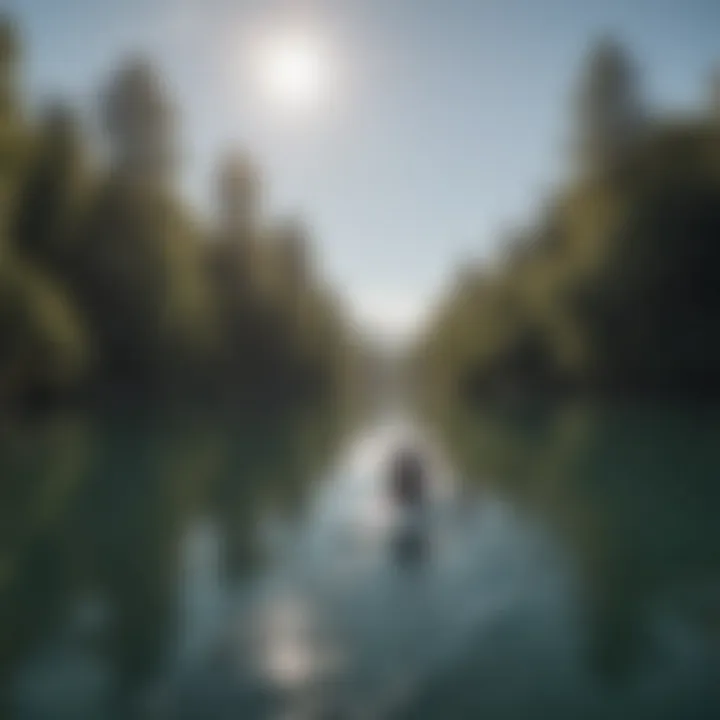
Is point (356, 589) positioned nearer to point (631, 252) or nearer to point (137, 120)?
point (631, 252)

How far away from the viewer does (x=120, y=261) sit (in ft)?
189

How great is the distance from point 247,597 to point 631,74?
57.5 metres

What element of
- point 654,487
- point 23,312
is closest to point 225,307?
point 23,312

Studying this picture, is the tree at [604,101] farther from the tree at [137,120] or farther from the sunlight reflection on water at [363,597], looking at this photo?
the sunlight reflection on water at [363,597]

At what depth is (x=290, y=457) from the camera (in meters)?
34.2

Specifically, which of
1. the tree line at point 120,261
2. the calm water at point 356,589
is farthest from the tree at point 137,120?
the calm water at point 356,589

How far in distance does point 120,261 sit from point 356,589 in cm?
4426

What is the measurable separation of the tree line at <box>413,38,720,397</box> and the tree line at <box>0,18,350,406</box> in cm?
2296

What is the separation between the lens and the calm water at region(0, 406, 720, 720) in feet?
37.0

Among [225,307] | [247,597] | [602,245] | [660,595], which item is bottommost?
[660,595]

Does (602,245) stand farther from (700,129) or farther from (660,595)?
(660,595)

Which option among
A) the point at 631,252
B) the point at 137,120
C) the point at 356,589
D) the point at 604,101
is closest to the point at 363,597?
the point at 356,589

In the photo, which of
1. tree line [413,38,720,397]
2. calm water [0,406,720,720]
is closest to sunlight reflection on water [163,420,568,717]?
calm water [0,406,720,720]

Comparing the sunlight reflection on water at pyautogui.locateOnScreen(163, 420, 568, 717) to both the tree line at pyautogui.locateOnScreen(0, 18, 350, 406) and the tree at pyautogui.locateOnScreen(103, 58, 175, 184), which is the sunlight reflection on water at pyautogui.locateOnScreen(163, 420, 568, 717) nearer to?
the tree line at pyautogui.locateOnScreen(0, 18, 350, 406)
